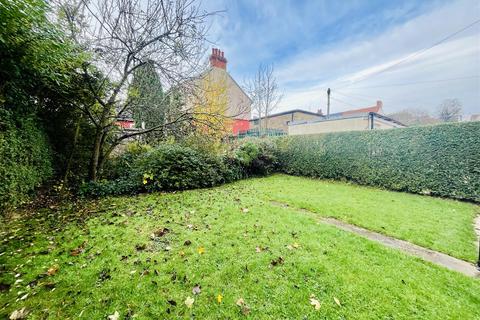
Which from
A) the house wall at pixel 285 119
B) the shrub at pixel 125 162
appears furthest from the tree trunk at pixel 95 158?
the house wall at pixel 285 119

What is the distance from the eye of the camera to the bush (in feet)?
13.3

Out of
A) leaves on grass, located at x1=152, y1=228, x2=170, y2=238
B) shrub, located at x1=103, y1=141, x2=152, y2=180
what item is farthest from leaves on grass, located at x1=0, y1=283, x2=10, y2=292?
shrub, located at x1=103, y1=141, x2=152, y2=180

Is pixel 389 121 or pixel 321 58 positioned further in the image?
pixel 389 121

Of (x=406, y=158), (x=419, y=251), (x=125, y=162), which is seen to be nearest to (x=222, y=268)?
(x=419, y=251)

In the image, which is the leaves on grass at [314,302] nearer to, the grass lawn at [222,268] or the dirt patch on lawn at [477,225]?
the grass lawn at [222,268]

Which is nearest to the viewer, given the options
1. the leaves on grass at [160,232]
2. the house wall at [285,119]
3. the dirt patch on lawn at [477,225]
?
the leaves on grass at [160,232]

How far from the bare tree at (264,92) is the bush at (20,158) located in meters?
17.0

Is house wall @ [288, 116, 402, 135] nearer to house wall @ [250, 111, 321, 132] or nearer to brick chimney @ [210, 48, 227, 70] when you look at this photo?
brick chimney @ [210, 48, 227, 70]

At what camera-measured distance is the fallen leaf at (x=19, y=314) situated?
176 centimetres

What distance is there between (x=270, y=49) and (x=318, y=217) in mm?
11421

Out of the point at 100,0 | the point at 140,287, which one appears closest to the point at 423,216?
the point at 140,287

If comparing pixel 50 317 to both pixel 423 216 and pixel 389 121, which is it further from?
pixel 389 121

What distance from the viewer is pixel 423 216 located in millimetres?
4715

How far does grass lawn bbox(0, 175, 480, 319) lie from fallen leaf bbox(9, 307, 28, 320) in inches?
1.8
